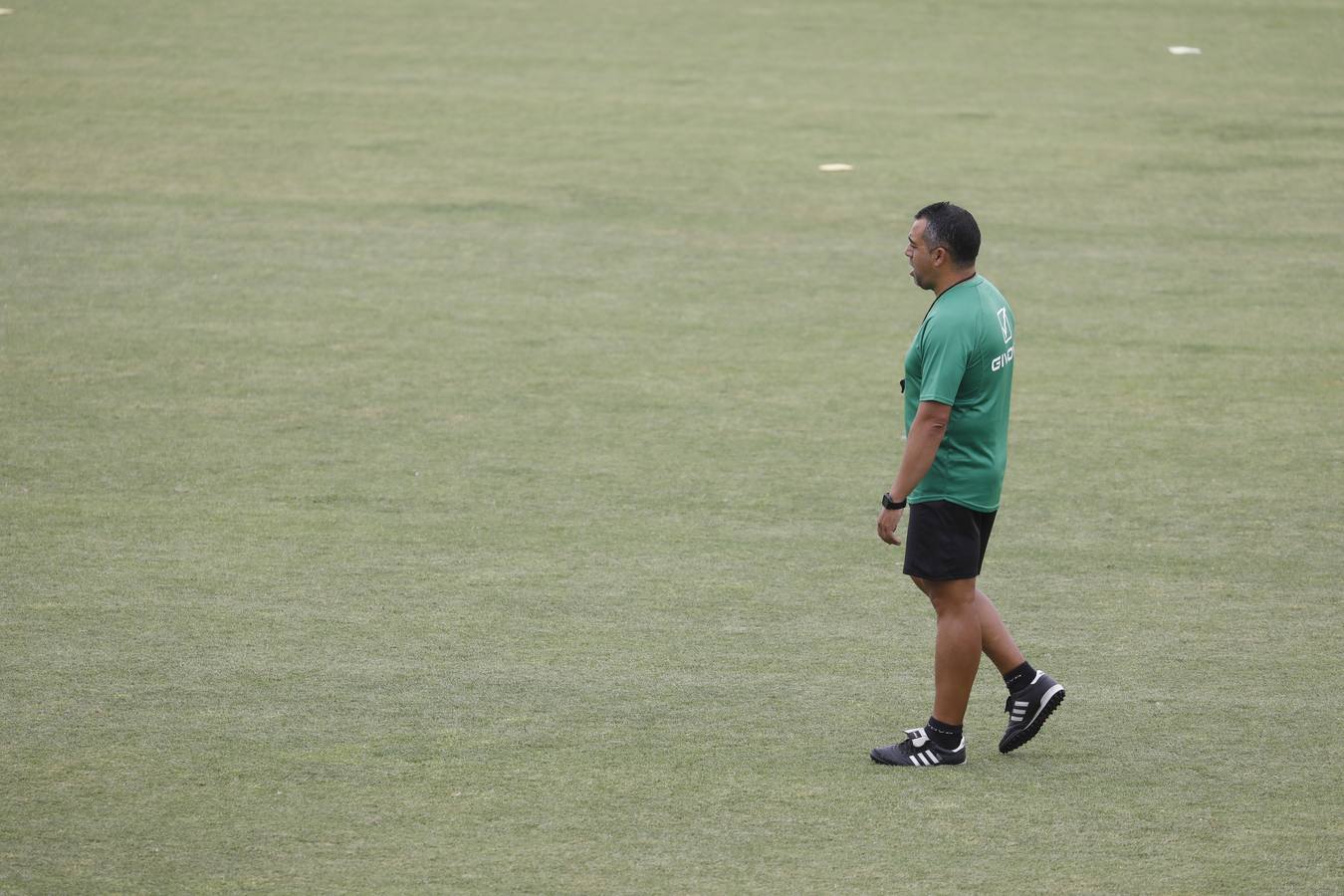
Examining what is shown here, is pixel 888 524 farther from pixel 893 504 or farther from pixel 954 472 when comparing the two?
pixel 954 472

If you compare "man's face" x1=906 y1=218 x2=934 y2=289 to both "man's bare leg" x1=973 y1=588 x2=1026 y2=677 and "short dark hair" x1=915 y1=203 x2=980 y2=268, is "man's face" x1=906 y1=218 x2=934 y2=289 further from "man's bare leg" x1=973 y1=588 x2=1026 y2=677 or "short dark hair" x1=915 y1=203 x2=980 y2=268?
"man's bare leg" x1=973 y1=588 x2=1026 y2=677

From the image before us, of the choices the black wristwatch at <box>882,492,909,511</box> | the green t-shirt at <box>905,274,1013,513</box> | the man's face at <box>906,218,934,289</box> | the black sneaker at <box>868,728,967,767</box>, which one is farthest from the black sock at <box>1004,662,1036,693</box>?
the man's face at <box>906,218,934,289</box>

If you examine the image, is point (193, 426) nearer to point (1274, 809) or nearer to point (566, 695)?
point (566, 695)

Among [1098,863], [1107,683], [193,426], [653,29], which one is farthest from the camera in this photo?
[653,29]

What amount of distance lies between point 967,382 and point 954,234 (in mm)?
431

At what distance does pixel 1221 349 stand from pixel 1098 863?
6.04 meters

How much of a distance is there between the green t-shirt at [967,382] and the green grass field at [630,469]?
85cm

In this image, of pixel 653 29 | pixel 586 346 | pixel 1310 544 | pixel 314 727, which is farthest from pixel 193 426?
pixel 653 29

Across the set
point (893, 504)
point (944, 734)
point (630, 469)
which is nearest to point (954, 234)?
point (893, 504)

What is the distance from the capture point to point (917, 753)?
15.3 feet

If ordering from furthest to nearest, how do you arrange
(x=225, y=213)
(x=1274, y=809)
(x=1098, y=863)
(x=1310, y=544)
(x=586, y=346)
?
1. (x=225, y=213)
2. (x=586, y=346)
3. (x=1310, y=544)
4. (x=1274, y=809)
5. (x=1098, y=863)

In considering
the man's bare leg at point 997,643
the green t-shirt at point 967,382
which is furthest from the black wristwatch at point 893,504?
the man's bare leg at point 997,643

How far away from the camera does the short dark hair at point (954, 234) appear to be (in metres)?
4.56

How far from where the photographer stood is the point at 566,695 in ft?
16.8
